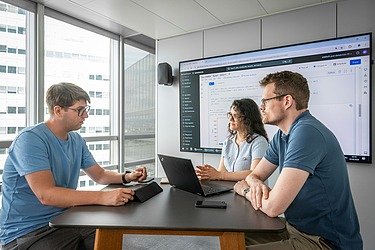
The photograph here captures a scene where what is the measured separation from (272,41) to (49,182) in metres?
2.54

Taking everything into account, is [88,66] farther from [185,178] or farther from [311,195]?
[311,195]

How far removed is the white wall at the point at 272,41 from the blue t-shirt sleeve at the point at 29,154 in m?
2.20

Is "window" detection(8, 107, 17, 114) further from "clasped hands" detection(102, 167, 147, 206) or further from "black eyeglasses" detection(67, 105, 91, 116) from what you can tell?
"clasped hands" detection(102, 167, 147, 206)

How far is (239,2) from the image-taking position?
2.66 m

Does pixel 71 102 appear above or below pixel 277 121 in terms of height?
above

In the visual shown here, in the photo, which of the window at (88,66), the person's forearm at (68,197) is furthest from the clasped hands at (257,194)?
the window at (88,66)

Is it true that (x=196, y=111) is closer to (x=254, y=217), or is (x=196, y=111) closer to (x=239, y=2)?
(x=239, y=2)

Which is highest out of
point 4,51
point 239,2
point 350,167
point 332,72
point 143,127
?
point 239,2

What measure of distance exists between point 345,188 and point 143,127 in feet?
12.9

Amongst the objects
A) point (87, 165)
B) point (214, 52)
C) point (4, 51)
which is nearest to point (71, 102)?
point (87, 165)

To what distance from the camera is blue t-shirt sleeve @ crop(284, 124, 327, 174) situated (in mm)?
1186

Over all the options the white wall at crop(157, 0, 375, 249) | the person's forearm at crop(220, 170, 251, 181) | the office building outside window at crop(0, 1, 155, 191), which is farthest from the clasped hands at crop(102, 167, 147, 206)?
the white wall at crop(157, 0, 375, 249)

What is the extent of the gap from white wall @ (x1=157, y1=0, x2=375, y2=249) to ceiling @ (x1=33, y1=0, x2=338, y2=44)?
0.35 feet

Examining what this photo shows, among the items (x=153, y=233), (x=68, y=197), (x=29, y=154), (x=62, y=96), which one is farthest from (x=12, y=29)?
(x=153, y=233)
